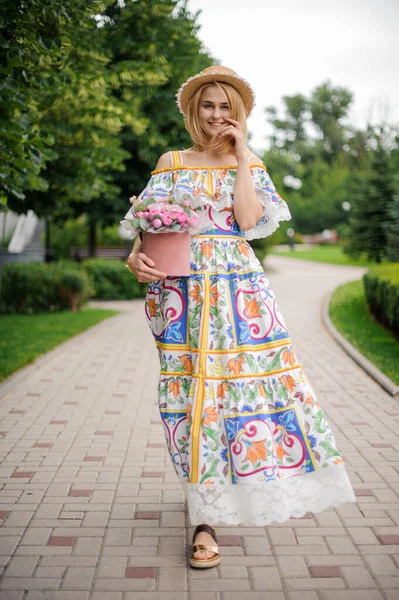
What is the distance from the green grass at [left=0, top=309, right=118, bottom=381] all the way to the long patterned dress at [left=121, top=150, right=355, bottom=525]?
15.2 feet

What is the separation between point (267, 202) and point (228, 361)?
835mm

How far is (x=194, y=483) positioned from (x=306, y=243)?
63550 millimetres

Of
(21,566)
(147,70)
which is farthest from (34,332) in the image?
(21,566)

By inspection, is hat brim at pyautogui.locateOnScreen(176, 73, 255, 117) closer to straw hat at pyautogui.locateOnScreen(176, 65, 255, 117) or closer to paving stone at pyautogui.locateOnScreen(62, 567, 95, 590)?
Result: straw hat at pyautogui.locateOnScreen(176, 65, 255, 117)

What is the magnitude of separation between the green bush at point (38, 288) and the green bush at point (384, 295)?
6297 millimetres

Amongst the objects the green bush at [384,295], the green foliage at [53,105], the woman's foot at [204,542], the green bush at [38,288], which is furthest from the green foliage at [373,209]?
the woman's foot at [204,542]

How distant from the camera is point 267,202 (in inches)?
126

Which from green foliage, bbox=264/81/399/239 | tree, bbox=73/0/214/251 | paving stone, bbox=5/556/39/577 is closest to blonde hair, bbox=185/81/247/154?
paving stone, bbox=5/556/39/577

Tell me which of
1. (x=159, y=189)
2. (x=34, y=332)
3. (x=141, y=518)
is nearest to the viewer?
(x=159, y=189)

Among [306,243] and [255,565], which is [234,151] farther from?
[306,243]

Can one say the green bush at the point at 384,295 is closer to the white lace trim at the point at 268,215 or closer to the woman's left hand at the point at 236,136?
the white lace trim at the point at 268,215

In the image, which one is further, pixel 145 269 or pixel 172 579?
pixel 145 269

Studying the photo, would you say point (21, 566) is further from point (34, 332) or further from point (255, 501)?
point (34, 332)

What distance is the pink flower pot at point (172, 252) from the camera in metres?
2.97
